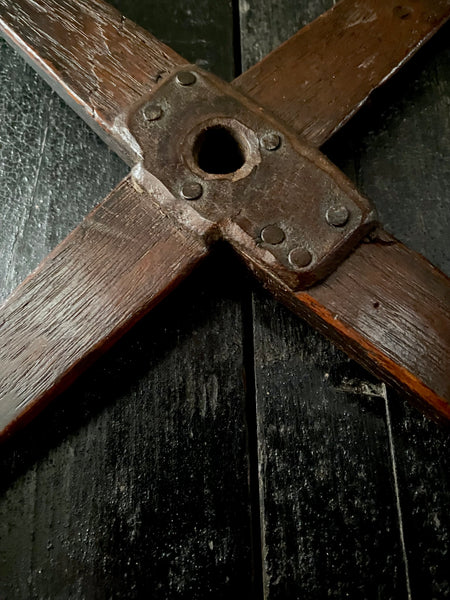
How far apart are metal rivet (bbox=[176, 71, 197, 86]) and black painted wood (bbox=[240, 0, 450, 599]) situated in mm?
255

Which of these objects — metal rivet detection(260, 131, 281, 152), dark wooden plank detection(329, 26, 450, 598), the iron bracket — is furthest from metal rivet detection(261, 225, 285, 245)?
dark wooden plank detection(329, 26, 450, 598)

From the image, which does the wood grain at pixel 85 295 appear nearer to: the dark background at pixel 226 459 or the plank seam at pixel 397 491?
the dark background at pixel 226 459

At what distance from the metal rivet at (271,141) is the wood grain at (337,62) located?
40 millimetres

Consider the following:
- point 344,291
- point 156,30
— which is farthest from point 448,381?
point 156,30

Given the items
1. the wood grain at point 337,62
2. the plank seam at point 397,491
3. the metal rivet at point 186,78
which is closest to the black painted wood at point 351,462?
the plank seam at point 397,491

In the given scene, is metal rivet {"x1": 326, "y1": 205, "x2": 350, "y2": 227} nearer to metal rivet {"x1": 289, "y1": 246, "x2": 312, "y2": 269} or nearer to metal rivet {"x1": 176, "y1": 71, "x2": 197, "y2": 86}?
metal rivet {"x1": 289, "y1": 246, "x2": 312, "y2": 269}

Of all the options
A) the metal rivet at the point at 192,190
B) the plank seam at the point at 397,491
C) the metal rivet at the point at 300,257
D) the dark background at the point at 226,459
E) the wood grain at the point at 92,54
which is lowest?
the plank seam at the point at 397,491

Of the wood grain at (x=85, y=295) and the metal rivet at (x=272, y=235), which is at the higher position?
the wood grain at (x=85, y=295)

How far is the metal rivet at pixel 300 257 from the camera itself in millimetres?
496

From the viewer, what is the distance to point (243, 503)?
1.79 ft

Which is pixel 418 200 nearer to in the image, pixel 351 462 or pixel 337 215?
pixel 337 215

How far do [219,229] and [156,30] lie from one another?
444 mm

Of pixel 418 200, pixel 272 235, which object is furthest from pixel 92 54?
pixel 418 200

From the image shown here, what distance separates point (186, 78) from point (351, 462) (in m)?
0.51
